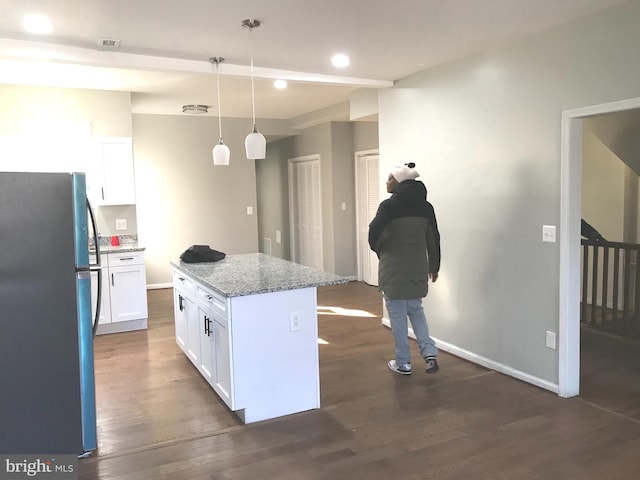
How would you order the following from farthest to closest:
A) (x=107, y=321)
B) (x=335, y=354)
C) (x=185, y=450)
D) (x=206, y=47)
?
(x=107, y=321)
(x=335, y=354)
(x=206, y=47)
(x=185, y=450)

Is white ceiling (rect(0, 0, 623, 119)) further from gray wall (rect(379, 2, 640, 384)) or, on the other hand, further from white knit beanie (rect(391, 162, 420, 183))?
white knit beanie (rect(391, 162, 420, 183))

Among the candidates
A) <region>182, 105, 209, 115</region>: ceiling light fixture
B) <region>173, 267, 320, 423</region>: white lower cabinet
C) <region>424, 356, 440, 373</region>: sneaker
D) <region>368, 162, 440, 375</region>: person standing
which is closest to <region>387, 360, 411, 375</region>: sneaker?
<region>368, 162, 440, 375</region>: person standing

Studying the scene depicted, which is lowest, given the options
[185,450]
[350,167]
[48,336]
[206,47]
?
[185,450]

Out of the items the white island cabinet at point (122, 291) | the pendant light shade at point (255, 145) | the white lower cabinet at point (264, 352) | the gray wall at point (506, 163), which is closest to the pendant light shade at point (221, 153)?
the pendant light shade at point (255, 145)

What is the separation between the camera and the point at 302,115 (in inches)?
313

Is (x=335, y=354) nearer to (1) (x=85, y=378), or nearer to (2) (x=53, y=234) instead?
(1) (x=85, y=378)

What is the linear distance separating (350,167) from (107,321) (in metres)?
4.13

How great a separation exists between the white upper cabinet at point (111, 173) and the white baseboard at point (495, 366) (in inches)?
146

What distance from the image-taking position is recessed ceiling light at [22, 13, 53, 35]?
2.95m

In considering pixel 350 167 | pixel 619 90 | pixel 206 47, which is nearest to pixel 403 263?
pixel 619 90

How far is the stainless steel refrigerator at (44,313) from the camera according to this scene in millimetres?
2568

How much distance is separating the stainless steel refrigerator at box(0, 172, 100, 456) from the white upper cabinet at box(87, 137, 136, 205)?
10.2 feet

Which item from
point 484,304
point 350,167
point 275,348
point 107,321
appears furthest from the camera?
point 350,167

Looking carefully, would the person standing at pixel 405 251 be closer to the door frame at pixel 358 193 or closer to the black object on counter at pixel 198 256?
the black object on counter at pixel 198 256
